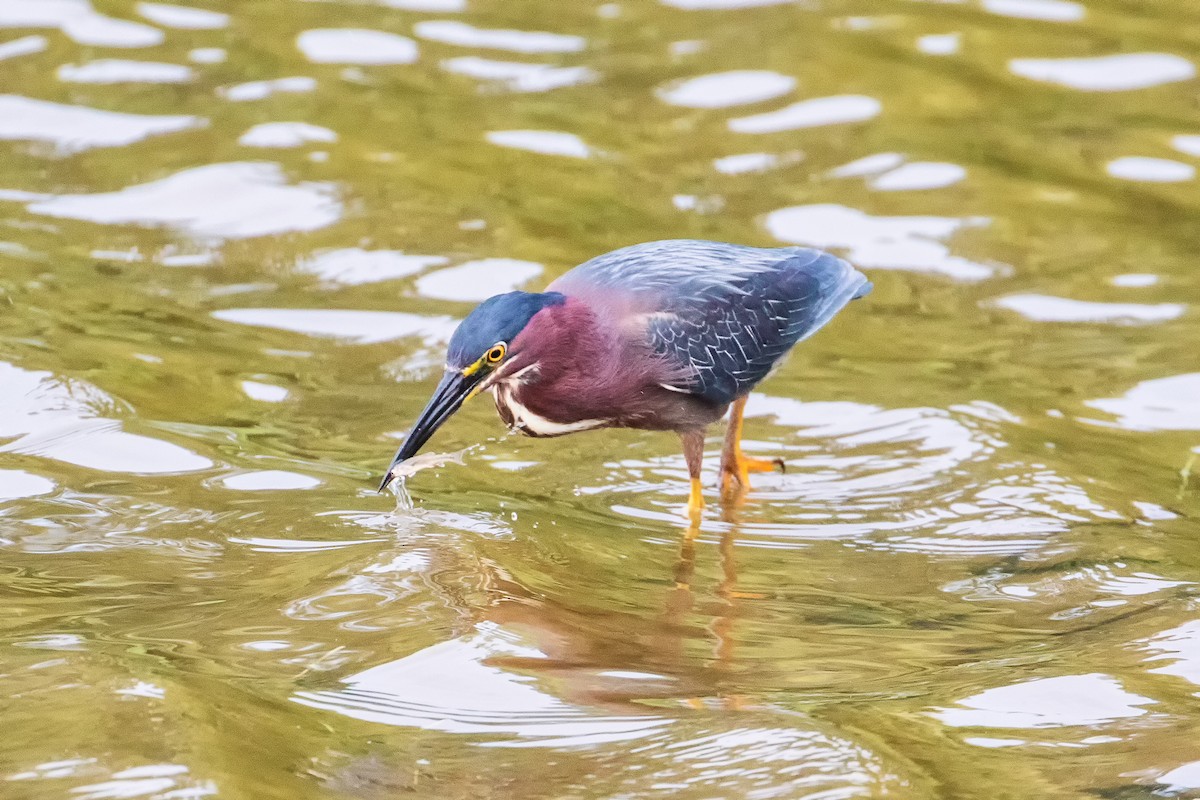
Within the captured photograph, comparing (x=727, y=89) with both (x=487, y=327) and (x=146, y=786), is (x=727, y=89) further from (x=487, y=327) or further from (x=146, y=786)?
(x=146, y=786)

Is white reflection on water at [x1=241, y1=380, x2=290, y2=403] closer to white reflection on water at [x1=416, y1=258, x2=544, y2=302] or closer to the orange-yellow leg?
white reflection on water at [x1=416, y1=258, x2=544, y2=302]

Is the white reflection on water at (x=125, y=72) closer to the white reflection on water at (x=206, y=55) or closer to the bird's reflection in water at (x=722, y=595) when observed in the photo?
the white reflection on water at (x=206, y=55)

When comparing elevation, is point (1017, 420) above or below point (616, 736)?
below

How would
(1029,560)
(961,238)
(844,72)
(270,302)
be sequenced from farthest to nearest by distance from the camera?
(844,72) < (961,238) < (270,302) < (1029,560)

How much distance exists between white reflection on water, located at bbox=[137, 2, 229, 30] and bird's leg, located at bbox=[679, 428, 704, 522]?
5.52 metres

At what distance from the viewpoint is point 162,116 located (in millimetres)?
9469

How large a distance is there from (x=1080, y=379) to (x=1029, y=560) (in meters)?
1.93

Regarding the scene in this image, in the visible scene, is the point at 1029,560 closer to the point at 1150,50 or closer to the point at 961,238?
the point at 961,238

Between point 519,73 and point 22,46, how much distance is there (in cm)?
301

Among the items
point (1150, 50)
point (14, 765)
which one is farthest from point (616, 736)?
point (1150, 50)

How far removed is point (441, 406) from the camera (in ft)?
17.5

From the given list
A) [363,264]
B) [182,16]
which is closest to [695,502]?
[363,264]

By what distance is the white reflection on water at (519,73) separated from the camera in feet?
33.1

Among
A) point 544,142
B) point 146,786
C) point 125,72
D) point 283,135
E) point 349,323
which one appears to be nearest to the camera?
point 146,786
